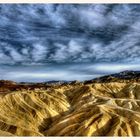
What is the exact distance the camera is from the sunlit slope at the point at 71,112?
47.9 feet

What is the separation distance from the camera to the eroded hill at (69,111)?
573 inches

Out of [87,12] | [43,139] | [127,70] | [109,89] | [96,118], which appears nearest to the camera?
[43,139]

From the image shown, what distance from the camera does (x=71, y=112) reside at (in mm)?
18172

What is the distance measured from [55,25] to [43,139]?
4.47 m

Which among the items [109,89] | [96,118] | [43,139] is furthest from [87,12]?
[109,89]

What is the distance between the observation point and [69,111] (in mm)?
18906

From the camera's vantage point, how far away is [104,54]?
1109 cm

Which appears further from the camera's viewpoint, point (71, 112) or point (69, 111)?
point (69, 111)

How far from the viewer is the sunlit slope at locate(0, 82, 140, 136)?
14.6 m

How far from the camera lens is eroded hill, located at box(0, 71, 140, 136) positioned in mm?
14555

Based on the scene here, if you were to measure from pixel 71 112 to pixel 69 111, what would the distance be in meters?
0.74

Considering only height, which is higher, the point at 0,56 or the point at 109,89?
the point at 109,89

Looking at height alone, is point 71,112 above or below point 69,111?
below

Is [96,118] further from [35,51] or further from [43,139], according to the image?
[43,139]
